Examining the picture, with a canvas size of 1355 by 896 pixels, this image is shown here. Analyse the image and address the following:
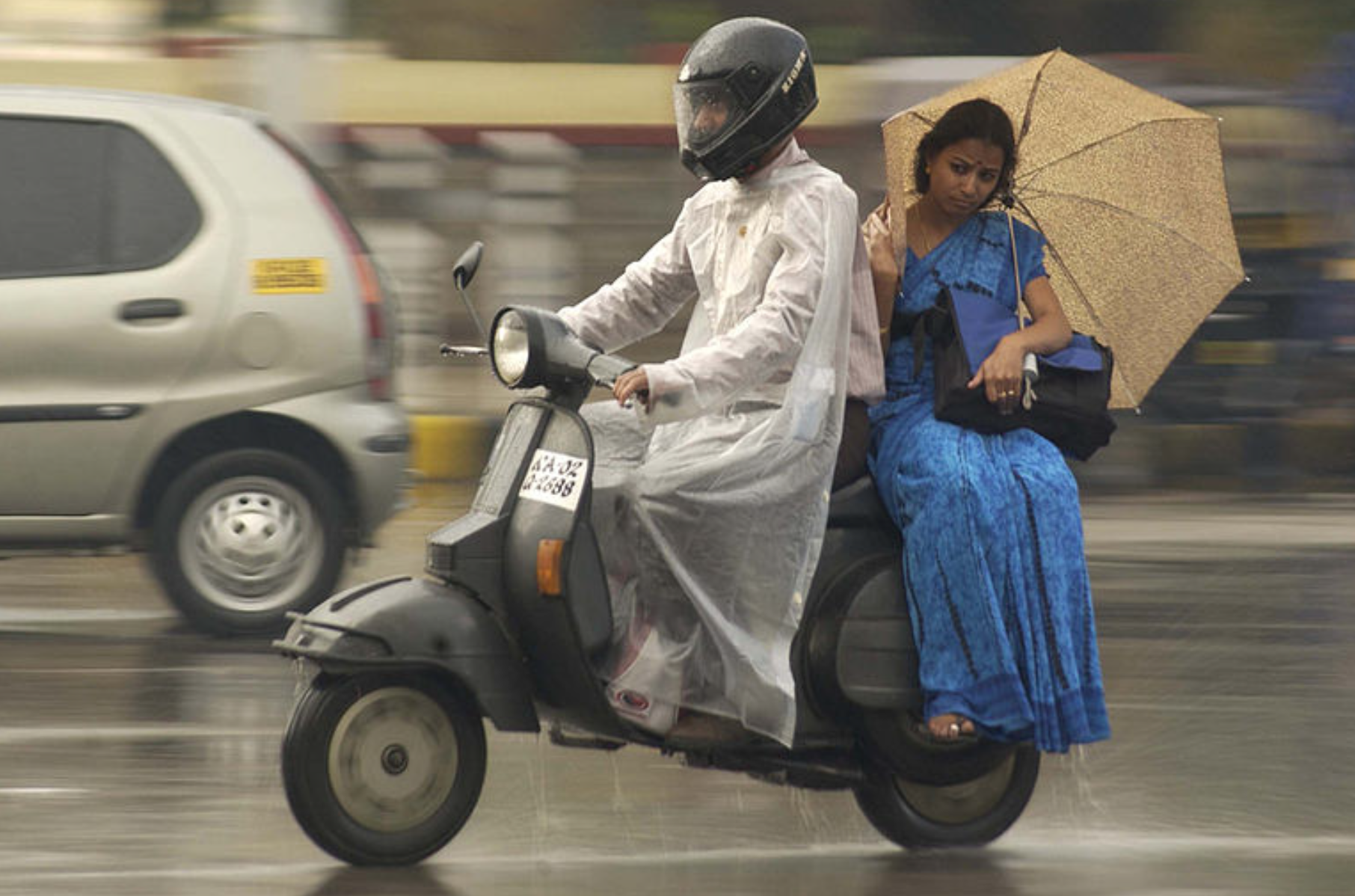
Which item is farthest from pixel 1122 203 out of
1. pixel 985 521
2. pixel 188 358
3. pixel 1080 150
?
pixel 188 358

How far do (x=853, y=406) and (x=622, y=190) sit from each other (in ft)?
33.4

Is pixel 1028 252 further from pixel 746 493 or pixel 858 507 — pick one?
pixel 746 493

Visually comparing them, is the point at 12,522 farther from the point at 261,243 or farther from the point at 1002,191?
the point at 1002,191

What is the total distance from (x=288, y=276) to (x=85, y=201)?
0.74 metres

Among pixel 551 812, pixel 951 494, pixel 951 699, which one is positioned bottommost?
pixel 551 812

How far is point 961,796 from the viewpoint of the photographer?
19.8 ft

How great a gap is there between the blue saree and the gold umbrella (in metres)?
0.46

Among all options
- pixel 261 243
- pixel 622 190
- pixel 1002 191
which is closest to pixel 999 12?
pixel 622 190

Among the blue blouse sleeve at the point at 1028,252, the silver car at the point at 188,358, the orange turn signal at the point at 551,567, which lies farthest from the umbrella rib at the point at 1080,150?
the silver car at the point at 188,358

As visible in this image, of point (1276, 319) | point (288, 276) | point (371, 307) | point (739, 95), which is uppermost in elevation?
point (739, 95)

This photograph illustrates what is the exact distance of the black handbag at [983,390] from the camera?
5.76m

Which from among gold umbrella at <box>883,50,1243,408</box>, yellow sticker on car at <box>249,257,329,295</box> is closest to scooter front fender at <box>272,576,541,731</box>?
gold umbrella at <box>883,50,1243,408</box>

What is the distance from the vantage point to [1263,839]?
20.2 feet

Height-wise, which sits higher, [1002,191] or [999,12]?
[1002,191]
